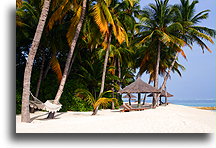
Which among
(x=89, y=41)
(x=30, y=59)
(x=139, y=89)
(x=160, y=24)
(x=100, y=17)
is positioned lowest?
(x=139, y=89)

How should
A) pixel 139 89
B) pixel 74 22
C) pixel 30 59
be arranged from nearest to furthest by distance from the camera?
pixel 30 59
pixel 74 22
pixel 139 89

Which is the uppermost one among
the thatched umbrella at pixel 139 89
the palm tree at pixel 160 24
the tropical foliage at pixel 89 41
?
the palm tree at pixel 160 24

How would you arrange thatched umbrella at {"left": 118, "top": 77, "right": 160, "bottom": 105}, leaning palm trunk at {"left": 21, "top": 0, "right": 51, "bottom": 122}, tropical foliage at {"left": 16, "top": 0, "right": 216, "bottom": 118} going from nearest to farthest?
leaning palm trunk at {"left": 21, "top": 0, "right": 51, "bottom": 122} < tropical foliage at {"left": 16, "top": 0, "right": 216, "bottom": 118} < thatched umbrella at {"left": 118, "top": 77, "right": 160, "bottom": 105}

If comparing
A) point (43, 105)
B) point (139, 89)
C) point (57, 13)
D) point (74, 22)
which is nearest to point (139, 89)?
point (139, 89)

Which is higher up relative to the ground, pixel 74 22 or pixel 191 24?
pixel 191 24

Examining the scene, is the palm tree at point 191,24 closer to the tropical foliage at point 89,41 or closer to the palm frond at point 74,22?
the tropical foliage at point 89,41

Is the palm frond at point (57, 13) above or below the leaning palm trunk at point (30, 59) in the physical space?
above

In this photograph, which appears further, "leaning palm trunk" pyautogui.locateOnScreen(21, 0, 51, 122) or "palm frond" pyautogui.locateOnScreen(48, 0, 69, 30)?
"palm frond" pyautogui.locateOnScreen(48, 0, 69, 30)

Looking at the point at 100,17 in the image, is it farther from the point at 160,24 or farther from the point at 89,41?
the point at 160,24

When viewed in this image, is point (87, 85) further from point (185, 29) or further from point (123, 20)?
point (185, 29)

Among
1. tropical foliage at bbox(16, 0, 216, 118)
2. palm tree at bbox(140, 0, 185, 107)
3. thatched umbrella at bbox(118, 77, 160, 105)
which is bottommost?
thatched umbrella at bbox(118, 77, 160, 105)

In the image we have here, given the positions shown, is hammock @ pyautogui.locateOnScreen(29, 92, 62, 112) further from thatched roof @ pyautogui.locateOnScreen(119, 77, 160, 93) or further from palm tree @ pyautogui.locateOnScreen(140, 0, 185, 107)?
palm tree @ pyautogui.locateOnScreen(140, 0, 185, 107)

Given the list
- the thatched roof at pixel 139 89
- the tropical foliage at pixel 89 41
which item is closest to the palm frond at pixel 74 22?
the tropical foliage at pixel 89 41

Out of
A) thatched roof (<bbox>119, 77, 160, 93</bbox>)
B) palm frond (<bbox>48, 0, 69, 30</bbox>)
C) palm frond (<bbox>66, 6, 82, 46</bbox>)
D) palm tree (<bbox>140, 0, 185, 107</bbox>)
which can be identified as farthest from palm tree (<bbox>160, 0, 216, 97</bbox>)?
palm frond (<bbox>48, 0, 69, 30</bbox>)
